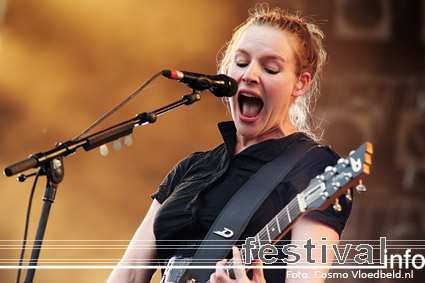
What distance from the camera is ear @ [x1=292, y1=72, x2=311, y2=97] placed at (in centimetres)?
220

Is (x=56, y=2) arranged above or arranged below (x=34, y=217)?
above

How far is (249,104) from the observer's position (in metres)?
2.21

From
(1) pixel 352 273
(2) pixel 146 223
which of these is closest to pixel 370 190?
(1) pixel 352 273

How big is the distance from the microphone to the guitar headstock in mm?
412

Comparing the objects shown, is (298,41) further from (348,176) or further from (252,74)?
(348,176)

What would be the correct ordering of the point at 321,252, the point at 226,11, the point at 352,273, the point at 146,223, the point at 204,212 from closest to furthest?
the point at 321,252 → the point at 204,212 → the point at 146,223 → the point at 352,273 → the point at 226,11

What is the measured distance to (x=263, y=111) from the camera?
215 centimetres

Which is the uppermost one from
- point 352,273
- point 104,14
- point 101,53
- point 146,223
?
point 104,14

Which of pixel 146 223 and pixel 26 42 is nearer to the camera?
pixel 146 223

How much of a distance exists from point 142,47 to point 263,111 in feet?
7.44

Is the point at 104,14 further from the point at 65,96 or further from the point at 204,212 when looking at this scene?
the point at 204,212

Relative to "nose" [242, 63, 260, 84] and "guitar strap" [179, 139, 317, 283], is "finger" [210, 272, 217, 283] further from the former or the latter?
"nose" [242, 63, 260, 84]

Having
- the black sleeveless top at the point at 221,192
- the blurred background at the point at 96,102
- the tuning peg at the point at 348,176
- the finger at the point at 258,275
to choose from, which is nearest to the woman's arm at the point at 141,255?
the black sleeveless top at the point at 221,192

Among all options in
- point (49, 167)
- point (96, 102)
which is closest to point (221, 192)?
point (49, 167)
